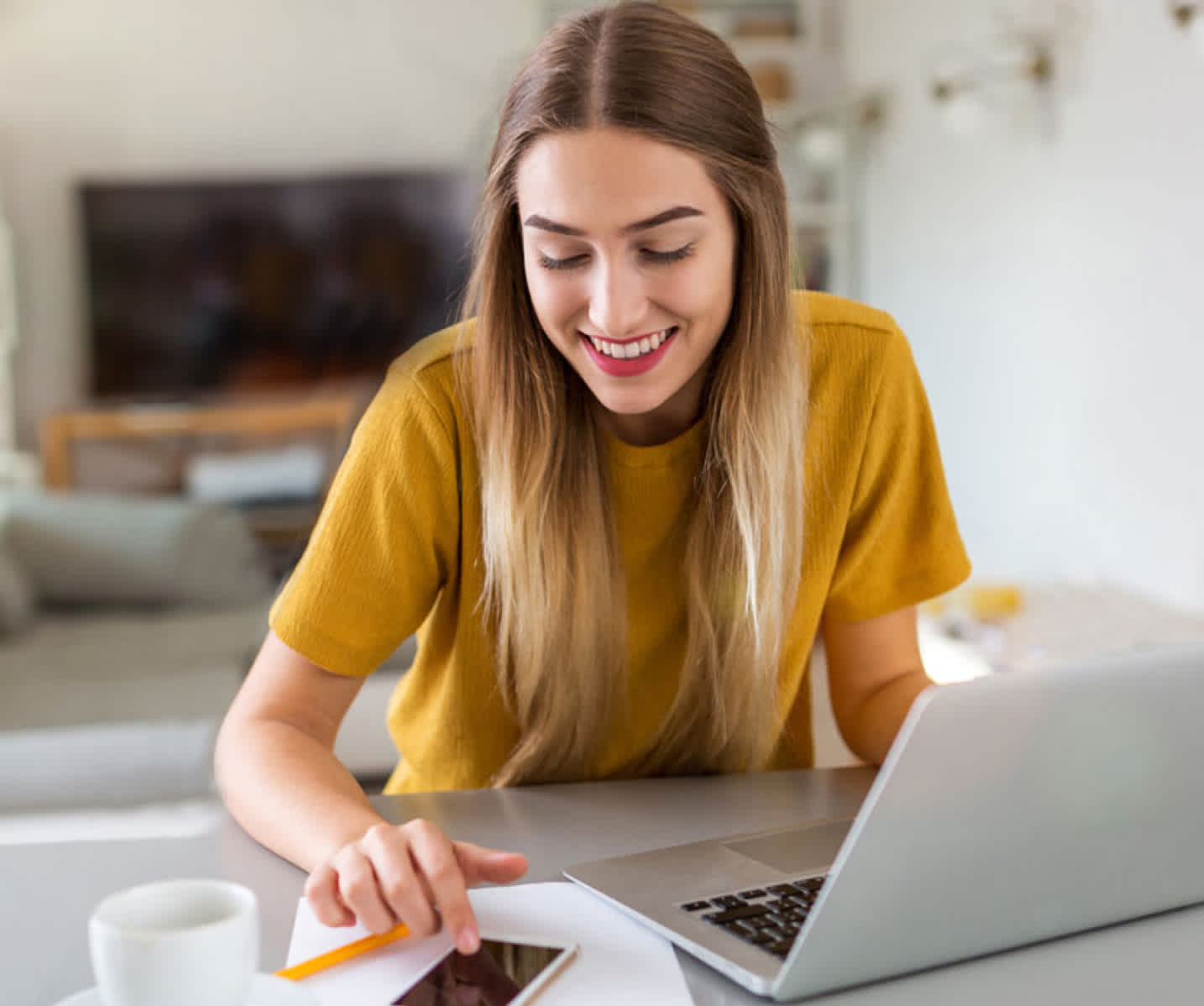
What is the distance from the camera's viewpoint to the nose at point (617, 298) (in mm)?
Answer: 869

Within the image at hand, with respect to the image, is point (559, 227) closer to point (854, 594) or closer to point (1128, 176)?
point (854, 594)

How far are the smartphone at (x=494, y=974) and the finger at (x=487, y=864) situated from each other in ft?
0.11

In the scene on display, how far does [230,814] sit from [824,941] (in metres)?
0.45

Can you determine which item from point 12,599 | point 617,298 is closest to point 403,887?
point 617,298

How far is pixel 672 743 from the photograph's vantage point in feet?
3.37

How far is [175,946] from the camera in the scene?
489 mm

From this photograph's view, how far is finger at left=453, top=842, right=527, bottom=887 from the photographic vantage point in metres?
0.68

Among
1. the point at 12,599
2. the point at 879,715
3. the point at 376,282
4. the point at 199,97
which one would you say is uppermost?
the point at 199,97

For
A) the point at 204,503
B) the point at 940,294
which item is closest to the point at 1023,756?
the point at 940,294

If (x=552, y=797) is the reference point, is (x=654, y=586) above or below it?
above

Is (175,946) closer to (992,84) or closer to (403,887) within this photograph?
(403,887)

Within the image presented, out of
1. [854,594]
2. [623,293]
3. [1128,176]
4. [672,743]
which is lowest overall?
[672,743]

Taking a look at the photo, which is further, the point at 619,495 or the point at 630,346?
the point at 619,495

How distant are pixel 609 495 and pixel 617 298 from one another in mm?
194
